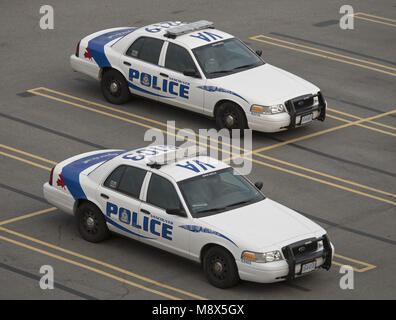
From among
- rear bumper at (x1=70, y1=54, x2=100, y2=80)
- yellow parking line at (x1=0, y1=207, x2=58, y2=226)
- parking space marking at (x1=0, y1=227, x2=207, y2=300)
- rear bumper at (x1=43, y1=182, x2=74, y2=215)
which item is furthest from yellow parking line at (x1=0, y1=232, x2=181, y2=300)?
rear bumper at (x1=70, y1=54, x2=100, y2=80)

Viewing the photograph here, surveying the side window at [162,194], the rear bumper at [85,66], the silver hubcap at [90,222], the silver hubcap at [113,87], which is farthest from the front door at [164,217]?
the rear bumper at [85,66]

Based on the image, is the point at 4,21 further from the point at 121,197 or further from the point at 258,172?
the point at 121,197

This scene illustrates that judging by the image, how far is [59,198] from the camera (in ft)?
56.6

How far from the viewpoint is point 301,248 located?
15344 mm

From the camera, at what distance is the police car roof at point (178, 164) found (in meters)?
16.2

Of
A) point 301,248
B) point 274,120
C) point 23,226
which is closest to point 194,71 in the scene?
point 274,120

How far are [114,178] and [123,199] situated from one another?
0.43 metres

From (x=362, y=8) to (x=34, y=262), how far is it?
1625 centimetres

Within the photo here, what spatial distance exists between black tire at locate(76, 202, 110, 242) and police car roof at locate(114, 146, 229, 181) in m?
0.89

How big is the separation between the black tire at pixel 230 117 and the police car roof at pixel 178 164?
453 centimetres

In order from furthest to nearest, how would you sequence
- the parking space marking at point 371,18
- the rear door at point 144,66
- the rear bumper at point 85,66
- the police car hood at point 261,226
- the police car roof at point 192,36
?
the parking space marking at point 371,18
the rear bumper at point 85,66
the rear door at point 144,66
the police car roof at point 192,36
the police car hood at point 261,226

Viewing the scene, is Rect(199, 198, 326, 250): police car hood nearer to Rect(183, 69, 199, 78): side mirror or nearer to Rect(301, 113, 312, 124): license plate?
Rect(301, 113, 312, 124): license plate

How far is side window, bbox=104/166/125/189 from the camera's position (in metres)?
16.6

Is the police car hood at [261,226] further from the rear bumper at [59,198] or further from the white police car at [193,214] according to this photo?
the rear bumper at [59,198]
